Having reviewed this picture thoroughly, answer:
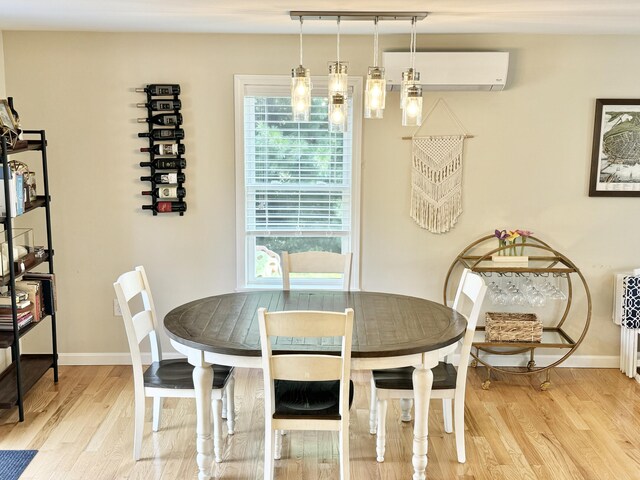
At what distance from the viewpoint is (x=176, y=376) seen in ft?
11.4

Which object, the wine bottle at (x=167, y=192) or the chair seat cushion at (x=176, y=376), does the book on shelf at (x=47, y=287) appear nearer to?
the wine bottle at (x=167, y=192)

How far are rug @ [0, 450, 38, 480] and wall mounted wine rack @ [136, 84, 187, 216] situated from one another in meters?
1.70

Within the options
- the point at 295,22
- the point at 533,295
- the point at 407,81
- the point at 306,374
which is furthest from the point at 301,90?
the point at 533,295

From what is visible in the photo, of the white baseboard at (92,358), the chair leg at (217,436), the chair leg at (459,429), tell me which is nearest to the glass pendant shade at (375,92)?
the chair leg at (459,429)

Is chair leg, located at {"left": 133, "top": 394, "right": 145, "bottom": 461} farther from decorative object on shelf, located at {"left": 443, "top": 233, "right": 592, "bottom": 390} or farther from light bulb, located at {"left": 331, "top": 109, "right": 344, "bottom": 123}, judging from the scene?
decorative object on shelf, located at {"left": 443, "top": 233, "right": 592, "bottom": 390}

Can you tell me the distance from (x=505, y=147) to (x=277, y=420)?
2.51m

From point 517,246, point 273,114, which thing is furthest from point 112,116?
point 517,246

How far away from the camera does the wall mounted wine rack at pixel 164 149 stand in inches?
178

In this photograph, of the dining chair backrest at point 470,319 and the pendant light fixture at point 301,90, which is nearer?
the pendant light fixture at point 301,90

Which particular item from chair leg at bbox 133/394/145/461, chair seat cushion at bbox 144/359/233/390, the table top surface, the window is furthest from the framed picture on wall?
chair leg at bbox 133/394/145/461

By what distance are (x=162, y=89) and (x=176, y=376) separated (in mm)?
1929

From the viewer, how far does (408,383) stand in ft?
11.1

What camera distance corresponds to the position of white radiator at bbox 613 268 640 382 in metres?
4.66

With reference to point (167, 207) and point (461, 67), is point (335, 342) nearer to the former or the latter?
point (167, 207)
